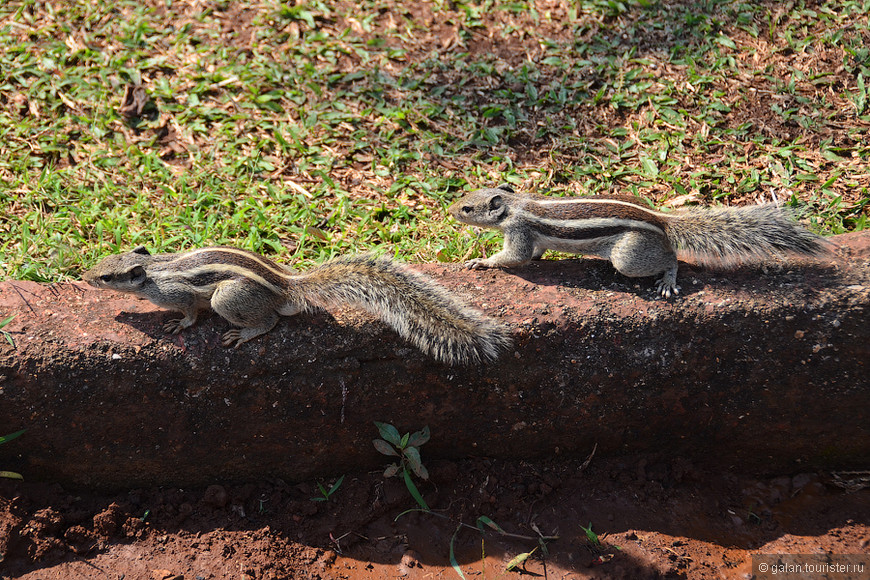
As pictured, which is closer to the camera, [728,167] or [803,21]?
[728,167]

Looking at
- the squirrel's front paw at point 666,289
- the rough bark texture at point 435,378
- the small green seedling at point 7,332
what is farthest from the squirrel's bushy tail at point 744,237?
the small green seedling at point 7,332

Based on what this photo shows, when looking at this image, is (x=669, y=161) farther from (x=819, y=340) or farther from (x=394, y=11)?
(x=394, y=11)

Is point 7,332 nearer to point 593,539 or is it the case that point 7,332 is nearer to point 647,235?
point 593,539

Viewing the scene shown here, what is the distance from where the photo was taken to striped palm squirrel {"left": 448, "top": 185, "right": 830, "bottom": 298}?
4.12m

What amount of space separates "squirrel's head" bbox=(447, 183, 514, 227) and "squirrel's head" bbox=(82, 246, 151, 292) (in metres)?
2.13

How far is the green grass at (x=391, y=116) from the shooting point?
5500 millimetres

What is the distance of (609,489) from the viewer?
166 inches

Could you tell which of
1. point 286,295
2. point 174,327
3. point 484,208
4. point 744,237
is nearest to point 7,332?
point 174,327

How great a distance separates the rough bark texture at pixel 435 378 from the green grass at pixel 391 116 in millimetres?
1317

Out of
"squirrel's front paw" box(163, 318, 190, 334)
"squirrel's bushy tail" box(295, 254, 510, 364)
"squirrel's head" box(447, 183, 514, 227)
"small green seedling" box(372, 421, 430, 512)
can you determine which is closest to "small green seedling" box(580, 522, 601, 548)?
"small green seedling" box(372, 421, 430, 512)

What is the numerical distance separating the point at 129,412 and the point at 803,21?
7.04 metres

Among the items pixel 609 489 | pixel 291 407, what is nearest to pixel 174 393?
Answer: pixel 291 407

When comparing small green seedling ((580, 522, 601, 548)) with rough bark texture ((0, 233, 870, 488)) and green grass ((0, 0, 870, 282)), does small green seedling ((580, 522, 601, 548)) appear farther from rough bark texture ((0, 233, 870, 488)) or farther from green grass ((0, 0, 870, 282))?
green grass ((0, 0, 870, 282))

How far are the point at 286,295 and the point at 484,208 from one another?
5.12 feet
